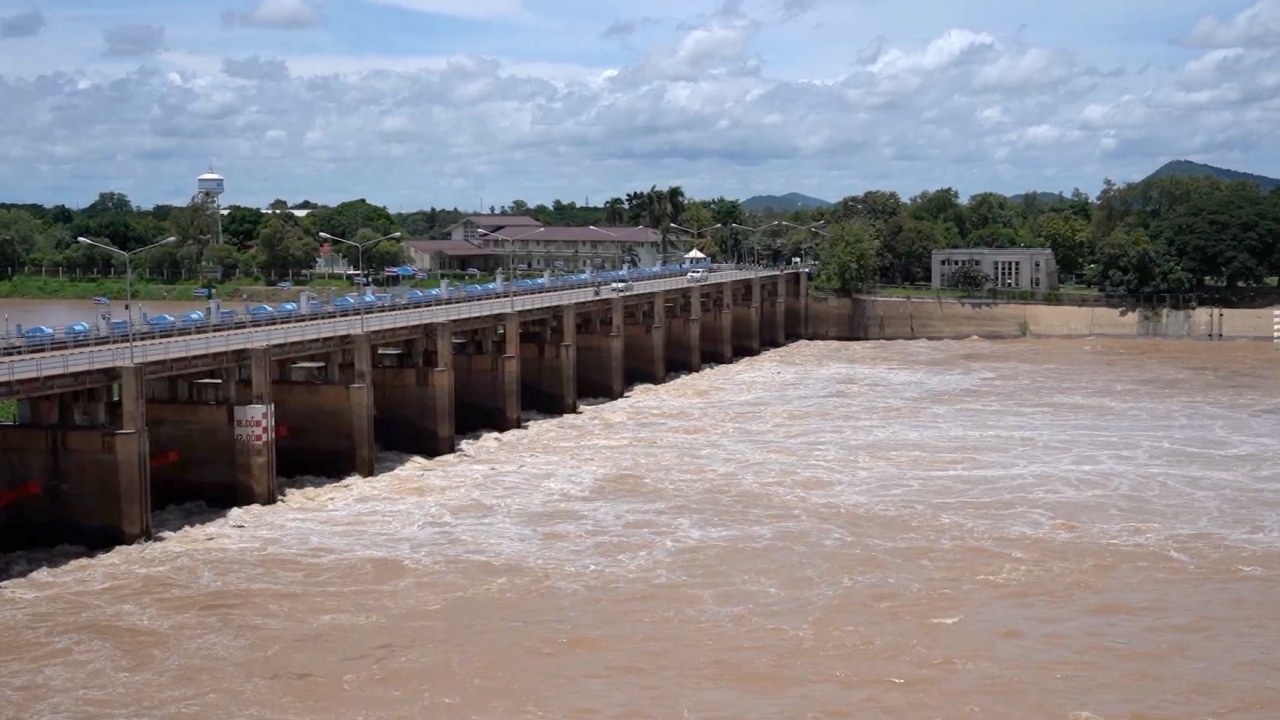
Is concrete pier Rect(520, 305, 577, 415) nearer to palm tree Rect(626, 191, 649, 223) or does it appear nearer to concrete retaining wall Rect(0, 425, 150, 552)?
concrete retaining wall Rect(0, 425, 150, 552)

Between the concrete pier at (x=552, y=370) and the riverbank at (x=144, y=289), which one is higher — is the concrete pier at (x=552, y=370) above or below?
below

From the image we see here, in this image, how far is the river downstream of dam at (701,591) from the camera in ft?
93.4

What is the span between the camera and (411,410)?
55.8 meters

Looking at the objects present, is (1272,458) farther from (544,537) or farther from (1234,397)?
(544,537)

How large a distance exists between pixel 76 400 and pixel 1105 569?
3045 cm

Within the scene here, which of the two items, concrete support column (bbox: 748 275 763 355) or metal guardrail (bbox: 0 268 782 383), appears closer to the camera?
metal guardrail (bbox: 0 268 782 383)

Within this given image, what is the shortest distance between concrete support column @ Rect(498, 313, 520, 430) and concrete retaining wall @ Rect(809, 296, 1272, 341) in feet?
179

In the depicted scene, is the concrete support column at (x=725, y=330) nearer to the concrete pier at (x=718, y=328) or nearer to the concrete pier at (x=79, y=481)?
the concrete pier at (x=718, y=328)

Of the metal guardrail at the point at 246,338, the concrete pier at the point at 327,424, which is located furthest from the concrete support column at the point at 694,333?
the concrete pier at the point at 327,424

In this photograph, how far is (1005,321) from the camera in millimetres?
107312

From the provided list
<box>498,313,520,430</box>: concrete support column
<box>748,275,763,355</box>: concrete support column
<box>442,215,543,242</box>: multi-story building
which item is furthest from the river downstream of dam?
<box>442,215,543,242</box>: multi-story building

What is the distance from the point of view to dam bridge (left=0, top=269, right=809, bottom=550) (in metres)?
39.5

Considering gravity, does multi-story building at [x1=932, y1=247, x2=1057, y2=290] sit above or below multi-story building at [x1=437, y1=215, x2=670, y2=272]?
below

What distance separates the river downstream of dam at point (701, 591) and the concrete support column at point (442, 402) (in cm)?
130
